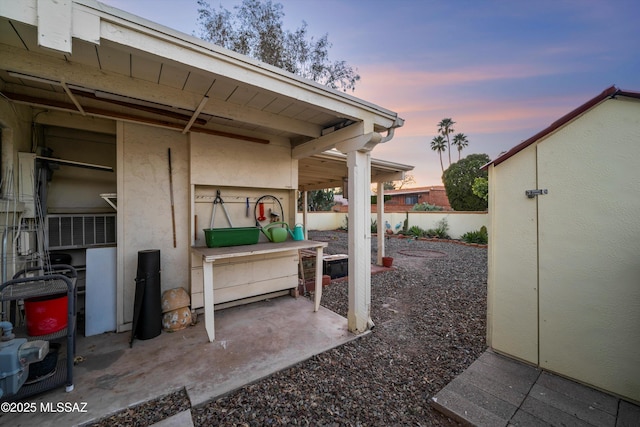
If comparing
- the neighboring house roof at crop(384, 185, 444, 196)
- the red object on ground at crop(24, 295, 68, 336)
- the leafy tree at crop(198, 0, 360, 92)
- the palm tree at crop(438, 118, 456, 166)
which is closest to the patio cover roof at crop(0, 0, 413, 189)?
the red object on ground at crop(24, 295, 68, 336)

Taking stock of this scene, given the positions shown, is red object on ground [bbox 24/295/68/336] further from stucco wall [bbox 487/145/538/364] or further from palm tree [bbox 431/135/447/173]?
palm tree [bbox 431/135/447/173]

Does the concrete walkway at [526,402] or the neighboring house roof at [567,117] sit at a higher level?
the neighboring house roof at [567,117]

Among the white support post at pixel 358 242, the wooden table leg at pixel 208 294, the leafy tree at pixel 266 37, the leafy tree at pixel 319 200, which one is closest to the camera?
the wooden table leg at pixel 208 294

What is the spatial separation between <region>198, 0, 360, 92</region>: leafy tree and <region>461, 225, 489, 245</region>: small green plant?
9250 mm

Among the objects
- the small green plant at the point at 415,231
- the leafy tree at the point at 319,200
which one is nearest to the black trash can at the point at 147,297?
the small green plant at the point at 415,231

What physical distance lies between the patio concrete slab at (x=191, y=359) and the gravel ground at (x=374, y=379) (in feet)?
0.37

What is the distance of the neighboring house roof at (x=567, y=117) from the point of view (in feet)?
5.58

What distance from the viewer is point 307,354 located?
235 centimetres

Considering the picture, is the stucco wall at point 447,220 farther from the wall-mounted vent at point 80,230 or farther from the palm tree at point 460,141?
the palm tree at point 460,141

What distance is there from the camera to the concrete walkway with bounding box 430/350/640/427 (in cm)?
155

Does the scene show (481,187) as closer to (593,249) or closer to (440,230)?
(440,230)

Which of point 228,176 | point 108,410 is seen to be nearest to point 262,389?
point 108,410

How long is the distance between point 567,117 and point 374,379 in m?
2.80

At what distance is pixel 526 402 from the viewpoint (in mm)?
1715
